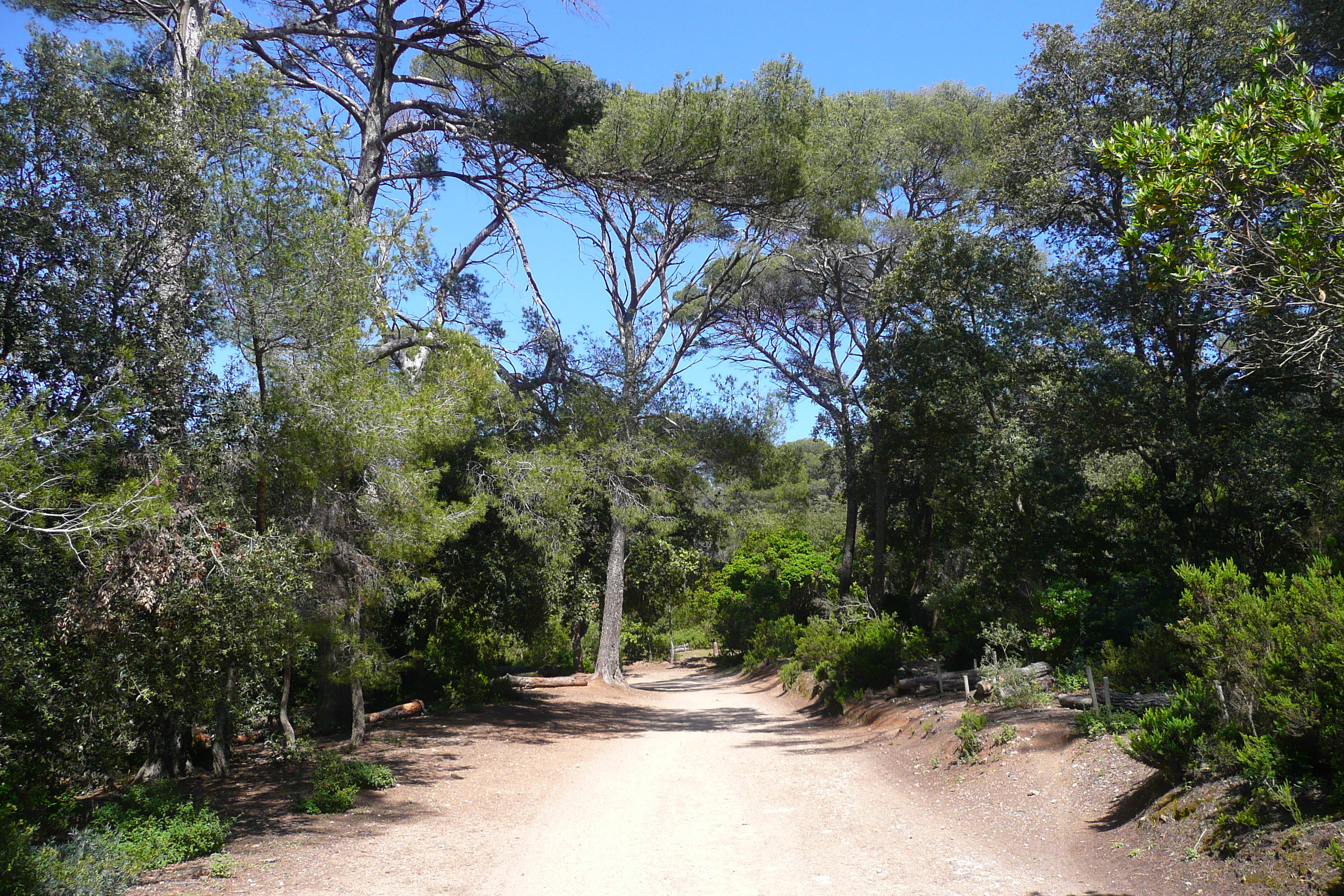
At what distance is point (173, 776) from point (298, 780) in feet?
4.36

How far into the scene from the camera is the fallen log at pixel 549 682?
771 inches

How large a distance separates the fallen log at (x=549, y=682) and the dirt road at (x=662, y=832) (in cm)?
671

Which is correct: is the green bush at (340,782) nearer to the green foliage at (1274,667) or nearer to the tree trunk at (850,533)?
the green foliage at (1274,667)

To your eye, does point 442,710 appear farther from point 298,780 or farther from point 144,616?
point 144,616

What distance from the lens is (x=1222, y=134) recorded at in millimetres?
5688

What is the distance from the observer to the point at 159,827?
630 centimetres

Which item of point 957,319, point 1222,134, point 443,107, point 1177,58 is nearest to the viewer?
point 1222,134

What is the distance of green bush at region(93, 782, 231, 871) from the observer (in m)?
5.81

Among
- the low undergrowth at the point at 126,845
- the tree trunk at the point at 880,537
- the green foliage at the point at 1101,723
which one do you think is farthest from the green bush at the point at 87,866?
the tree trunk at the point at 880,537

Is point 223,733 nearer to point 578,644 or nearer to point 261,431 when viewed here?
point 261,431

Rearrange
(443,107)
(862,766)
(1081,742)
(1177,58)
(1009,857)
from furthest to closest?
A: (443,107), (1177,58), (862,766), (1081,742), (1009,857)

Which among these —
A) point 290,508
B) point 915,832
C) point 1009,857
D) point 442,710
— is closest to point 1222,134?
point 1009,857

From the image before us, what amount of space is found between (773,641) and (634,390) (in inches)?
520

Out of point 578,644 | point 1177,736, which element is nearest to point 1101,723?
point 1177,736
